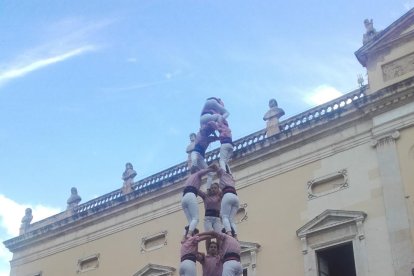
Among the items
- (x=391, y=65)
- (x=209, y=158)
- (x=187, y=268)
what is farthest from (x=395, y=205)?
(x=187, y=268)

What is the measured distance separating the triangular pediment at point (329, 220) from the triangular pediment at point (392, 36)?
187 inches

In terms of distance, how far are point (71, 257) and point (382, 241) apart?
486 inches

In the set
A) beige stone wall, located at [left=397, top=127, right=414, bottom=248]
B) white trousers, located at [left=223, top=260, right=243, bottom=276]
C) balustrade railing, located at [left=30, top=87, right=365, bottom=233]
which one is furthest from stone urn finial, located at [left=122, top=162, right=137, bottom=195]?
white trousers, located at [left=223, top=260, right=243, bottom=276]

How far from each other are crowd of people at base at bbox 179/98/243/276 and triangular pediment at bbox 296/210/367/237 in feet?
23.3

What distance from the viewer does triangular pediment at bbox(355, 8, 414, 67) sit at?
19094mm

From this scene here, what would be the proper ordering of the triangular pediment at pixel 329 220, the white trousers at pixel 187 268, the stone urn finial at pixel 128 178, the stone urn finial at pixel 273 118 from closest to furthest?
the white trousers at pixel 187 268
the triangular pediment at pixel 329 220
the stone urn finial at pixel 273 118
the stone urn finial at pixel 128 178

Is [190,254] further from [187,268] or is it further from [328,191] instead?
[328,191]

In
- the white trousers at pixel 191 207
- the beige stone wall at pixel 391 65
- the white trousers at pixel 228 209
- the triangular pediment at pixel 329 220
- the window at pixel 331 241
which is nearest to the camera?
the white trousers at pixel 228 209

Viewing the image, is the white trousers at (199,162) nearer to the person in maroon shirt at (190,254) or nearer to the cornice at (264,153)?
the person in maroon shirt at (190,254)

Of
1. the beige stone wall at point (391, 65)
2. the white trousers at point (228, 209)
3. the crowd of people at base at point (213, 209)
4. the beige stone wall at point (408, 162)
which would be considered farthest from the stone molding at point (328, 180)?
the white trousers at point (228, 209)

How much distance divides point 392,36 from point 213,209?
11.0m

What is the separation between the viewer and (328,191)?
734 inches

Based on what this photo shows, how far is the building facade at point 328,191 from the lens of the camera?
1728 centimetres

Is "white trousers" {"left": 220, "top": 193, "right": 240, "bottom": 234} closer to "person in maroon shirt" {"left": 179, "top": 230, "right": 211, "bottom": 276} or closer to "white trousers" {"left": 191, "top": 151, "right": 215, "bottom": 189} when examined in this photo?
"person in maroon shirt" {"left": 179, "top": 230, "right": 211, "bottom": 276}
